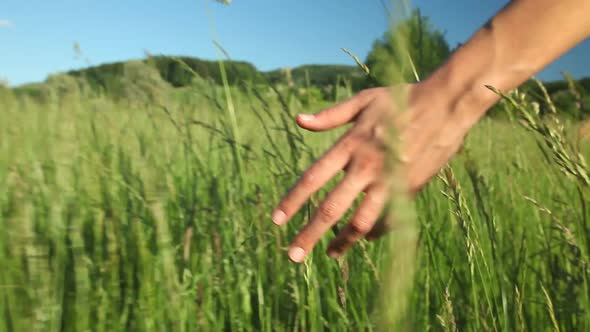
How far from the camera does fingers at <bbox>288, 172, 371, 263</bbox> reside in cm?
90

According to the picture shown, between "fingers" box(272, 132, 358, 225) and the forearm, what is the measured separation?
18 centimetres

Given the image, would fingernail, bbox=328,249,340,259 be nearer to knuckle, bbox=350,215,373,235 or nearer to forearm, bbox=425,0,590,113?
knuckle, bbox=350,215,373,235

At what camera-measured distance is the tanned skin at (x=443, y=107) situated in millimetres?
815

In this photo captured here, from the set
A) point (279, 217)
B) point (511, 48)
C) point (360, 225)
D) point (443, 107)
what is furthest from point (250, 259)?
point (511, 48)

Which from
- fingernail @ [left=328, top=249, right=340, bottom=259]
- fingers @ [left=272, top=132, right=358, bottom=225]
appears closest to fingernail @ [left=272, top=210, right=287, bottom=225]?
fingers @ [left=272, top=132, right=358, bottom=225]

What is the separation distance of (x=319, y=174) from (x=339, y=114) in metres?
0.13

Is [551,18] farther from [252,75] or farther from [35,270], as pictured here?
[252,75]

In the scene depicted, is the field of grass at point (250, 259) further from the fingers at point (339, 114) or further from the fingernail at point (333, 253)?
the fingers at point (339, 114)

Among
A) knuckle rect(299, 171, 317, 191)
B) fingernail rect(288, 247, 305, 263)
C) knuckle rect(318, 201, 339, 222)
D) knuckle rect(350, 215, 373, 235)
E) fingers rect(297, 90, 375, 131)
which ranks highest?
fingers rect(297, 90, 375, 131)

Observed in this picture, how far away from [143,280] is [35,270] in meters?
0.28

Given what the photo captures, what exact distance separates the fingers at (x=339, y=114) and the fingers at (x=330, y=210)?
143mm

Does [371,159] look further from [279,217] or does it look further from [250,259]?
[250,259]

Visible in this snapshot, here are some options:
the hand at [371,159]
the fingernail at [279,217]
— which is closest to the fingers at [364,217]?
the hand at [371,159]

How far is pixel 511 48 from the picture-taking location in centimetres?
85
